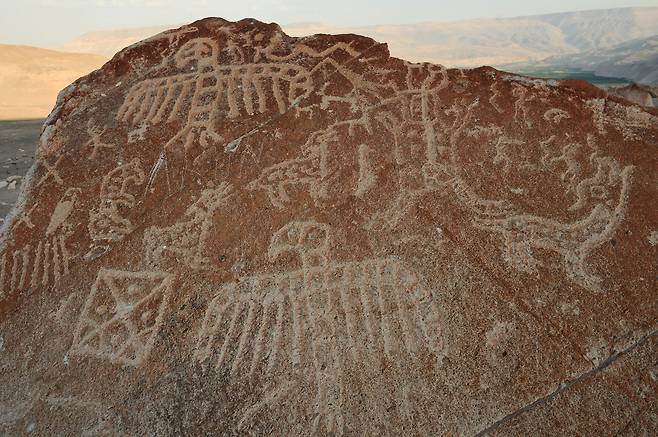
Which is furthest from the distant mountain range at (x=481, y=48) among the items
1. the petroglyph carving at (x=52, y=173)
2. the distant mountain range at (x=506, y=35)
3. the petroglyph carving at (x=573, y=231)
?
the petroglyph carving at (x=573, y=231)

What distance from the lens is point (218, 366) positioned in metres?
2.42

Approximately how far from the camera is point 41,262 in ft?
9.55

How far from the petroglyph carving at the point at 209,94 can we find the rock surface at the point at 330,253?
0.01 m

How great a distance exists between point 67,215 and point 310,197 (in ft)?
4.74

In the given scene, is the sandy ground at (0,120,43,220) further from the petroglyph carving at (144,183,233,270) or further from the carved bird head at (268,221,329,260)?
the carved bird head at (268,221,329,260)

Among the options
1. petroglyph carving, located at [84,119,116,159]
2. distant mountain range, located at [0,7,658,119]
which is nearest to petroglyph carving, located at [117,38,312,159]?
petroglyph carving, located at [84,119,116,159]

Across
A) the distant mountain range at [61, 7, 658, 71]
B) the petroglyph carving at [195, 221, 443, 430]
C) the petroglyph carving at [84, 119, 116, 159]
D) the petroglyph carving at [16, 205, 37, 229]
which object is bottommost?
the distant mountain range at [61, 7, 658, 71]

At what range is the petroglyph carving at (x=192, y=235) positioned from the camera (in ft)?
9.07

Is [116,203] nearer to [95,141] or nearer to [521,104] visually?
[95,141]

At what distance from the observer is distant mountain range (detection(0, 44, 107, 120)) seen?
53.8 ft

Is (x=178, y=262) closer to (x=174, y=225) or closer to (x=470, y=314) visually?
(x=174, y=225)

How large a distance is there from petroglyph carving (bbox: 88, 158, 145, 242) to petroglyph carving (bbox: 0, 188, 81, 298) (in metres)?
0.18

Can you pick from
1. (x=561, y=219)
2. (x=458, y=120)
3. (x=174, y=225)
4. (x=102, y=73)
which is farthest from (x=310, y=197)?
(x=102, y=73)

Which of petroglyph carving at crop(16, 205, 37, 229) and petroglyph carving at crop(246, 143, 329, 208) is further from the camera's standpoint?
petroglyph carving at crop(16, 205, 37, 229)
